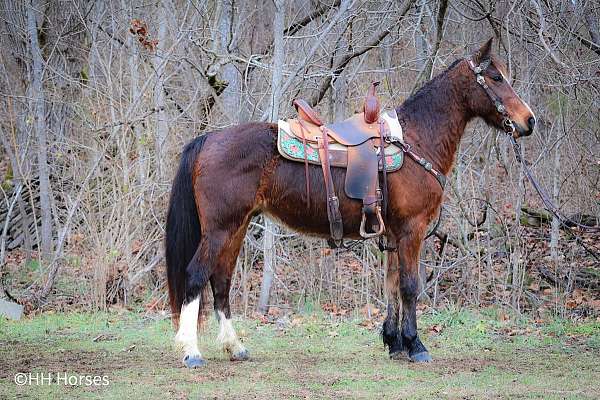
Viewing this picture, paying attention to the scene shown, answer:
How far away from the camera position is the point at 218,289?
589 centimetres

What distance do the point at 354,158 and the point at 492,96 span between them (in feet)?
3.98

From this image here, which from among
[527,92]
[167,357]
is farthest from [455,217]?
[167,357]

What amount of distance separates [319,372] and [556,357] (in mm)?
1924

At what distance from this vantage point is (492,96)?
5.98m

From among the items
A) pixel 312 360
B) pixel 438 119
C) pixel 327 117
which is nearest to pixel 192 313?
pixel 312 360

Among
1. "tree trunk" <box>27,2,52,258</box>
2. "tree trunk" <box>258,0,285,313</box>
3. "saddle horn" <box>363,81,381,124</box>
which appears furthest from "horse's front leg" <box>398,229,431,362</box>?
"tree trunk" <box>27,2,52,258</box>

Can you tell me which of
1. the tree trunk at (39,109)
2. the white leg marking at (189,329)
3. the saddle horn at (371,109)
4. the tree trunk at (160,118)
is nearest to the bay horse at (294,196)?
the white leg marking at (189,329)

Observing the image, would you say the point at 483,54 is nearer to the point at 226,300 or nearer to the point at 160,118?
the point at 226,300

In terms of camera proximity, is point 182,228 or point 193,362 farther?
point 182,228

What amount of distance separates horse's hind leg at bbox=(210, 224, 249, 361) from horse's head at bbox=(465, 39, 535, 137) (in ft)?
6.92

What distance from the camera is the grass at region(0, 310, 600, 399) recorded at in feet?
15.6

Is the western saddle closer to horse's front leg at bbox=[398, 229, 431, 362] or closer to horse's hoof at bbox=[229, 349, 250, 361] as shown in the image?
horse's front leg at bbox=[398, 229, 431, 362]

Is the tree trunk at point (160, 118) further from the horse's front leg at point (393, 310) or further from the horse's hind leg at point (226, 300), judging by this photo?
the horse's front leg at point (393, 310)

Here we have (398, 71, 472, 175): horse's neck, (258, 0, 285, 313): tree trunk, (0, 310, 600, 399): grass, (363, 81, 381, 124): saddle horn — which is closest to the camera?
(0, 310, 600, 399): grass
